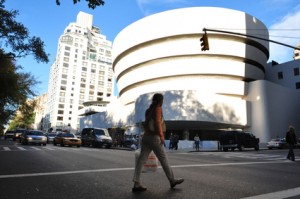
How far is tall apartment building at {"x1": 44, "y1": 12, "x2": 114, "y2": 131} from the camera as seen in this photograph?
355 ft

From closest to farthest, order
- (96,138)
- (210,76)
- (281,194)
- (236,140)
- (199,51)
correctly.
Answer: (281,194)
(236,140)
(96,138)
(199,51)
(210,76)

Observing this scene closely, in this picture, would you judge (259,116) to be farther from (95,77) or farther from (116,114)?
(95,77)

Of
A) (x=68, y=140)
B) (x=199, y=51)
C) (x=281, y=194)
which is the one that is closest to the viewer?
(x=281, y=194)

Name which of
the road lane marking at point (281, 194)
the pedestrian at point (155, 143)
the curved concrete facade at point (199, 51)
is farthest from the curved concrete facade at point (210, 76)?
the pedestrian at point (155, 143)

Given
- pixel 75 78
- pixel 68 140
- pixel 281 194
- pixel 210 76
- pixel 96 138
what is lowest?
pixel 281 194

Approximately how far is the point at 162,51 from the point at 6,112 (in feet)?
94.0

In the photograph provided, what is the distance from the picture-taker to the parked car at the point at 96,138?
26734mm

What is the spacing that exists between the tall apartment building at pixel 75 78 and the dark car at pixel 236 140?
79129mm

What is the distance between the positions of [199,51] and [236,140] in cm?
2567

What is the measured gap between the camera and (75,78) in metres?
112

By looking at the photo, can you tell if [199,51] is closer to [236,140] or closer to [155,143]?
[236,140]

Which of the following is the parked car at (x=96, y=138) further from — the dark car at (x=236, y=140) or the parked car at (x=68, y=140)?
the dark car at (x=236, y=140)

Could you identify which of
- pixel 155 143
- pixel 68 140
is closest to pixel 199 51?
pixel 68 140

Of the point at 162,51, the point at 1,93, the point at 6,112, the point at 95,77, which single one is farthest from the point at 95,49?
→ the point at 1,93
